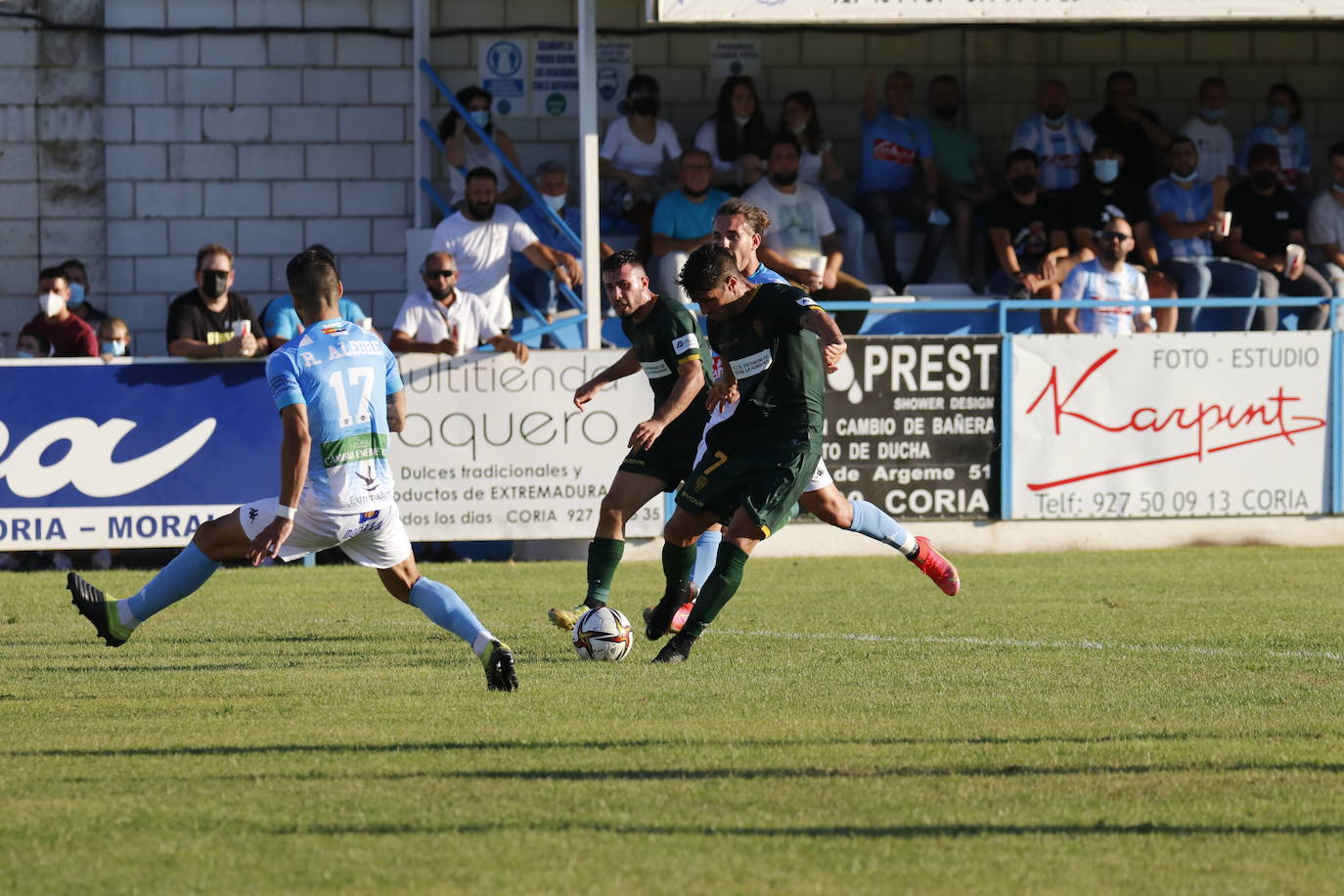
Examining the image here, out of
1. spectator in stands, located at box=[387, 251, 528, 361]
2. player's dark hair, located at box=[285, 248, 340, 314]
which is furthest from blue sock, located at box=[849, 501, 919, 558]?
spectator in stands, located at box=[387, 251, 528, 361]

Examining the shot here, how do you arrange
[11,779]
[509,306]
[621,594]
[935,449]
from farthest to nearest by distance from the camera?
[509,306], [935,449], [621,594], [11,779]

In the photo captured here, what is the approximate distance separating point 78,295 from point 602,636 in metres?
8.59

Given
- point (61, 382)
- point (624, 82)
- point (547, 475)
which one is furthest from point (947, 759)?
point (624, 82)

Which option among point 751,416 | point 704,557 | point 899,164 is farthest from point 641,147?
point 751,416

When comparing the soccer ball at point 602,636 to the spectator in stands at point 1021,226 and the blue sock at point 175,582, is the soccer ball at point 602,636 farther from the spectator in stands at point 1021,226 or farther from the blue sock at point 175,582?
the spectator in stands at point 1021,226

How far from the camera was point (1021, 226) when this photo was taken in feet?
57.6

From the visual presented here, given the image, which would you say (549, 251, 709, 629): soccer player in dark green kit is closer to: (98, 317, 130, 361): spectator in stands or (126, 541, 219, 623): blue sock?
(126, 541, 219, 623): blue sock

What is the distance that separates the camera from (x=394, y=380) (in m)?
8.35

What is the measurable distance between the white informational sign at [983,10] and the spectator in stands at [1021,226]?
2485mm

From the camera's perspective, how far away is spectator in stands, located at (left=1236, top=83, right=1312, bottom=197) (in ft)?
62.3

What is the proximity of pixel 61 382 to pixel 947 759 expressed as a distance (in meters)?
9.47

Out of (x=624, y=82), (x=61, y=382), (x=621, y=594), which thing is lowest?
(x=621, y=594)

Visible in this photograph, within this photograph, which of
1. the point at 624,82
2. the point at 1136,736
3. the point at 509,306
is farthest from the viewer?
the point at 624,82

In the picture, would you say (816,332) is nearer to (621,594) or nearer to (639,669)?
(639,669)
